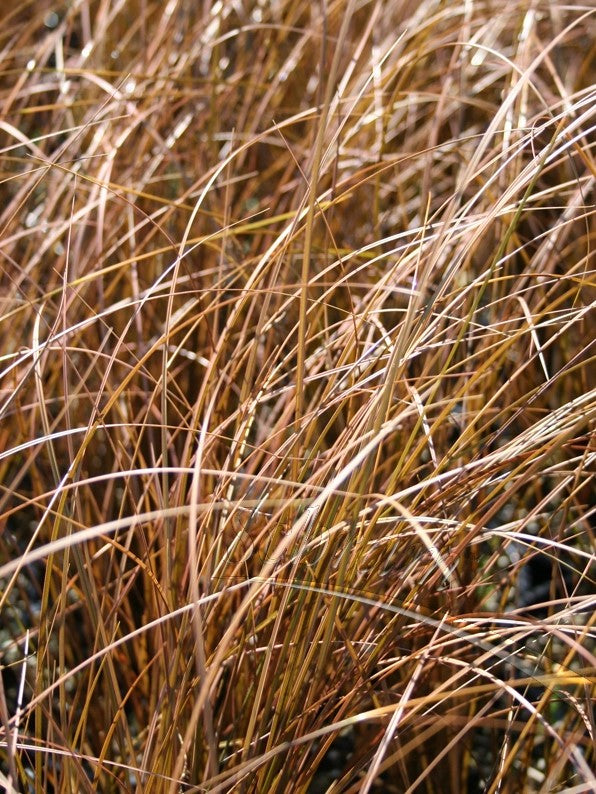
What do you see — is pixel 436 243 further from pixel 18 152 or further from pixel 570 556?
pixel 18 152

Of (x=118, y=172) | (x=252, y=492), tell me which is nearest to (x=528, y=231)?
(x=118, y=172)

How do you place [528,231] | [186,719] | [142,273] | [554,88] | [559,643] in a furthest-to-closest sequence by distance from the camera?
[554,88] < [528,231] < [142,273] < [559,643] < [186,719]

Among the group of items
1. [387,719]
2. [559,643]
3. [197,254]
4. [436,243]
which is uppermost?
[436,243]

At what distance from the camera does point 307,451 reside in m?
1.04

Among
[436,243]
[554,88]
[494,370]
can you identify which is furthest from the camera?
[554,88]

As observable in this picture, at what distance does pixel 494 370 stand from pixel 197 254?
584 mm

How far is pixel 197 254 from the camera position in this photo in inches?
54.5

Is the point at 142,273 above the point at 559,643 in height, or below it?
above

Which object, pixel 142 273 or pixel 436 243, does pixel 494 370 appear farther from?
pixel 142 273

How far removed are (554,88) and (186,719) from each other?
1338 millimetres

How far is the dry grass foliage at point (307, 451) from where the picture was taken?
2.35 feet

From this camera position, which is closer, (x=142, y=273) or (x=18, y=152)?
(x=142, y=273)

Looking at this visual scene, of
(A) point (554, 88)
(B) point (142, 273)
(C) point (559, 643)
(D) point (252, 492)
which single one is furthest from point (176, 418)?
(A) point (554, 88)

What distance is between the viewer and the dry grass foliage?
716 mm
